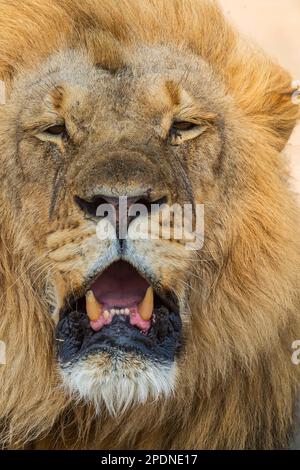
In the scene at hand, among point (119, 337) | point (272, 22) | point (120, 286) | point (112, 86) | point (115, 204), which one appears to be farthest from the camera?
point (272, 22)

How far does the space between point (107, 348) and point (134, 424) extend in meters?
0.54

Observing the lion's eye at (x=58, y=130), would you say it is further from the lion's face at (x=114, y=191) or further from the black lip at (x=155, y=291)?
the black lip at (x=155, y=291)

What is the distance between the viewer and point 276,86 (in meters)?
3.88

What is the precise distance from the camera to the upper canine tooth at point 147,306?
336cm

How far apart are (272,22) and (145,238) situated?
3.98 m

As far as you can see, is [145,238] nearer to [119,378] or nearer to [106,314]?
[106,314]

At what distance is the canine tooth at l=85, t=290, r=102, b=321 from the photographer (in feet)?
11.0

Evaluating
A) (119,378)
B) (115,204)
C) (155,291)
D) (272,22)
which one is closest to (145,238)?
(115,204)

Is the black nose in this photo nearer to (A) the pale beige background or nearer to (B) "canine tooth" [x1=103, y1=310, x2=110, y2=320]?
(B) "canine tooth" [x1=103, y1=310, x2=110, y2=320]

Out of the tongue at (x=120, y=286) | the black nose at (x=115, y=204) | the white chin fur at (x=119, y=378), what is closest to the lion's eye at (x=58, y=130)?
the black nose at (x=115, y=204)

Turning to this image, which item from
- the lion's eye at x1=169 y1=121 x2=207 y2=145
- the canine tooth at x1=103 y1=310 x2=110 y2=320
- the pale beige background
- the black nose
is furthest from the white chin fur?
the pale beige background

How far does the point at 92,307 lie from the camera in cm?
335
